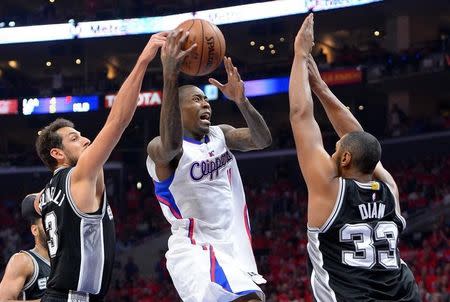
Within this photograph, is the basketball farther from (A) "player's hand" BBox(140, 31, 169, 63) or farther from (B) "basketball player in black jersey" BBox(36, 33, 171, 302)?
(B) "basketball player in black jersey" BBox(36, 33, 171, 302)

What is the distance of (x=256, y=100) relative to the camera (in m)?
23.7

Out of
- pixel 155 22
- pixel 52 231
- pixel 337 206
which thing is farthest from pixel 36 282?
pixel 155 22

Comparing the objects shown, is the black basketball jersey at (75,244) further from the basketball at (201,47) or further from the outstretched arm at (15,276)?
the basketball at (201,47)

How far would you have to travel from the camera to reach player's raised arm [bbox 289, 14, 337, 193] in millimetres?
4090

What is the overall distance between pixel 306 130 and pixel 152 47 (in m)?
1.04

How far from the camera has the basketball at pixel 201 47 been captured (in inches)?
199

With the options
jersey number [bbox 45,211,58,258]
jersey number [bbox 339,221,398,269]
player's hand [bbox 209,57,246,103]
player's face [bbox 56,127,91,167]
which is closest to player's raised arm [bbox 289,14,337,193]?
jersey number [bbox 339,221,398,269]

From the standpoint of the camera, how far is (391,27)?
77.2ft

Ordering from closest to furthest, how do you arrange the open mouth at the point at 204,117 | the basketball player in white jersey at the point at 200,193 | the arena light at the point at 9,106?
the basketball player in white jersey at the point at 200,193 < the open mouth at the point at 204,117 < the arena light at the point at 9,106

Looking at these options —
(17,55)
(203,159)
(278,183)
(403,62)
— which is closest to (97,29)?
(17,55)

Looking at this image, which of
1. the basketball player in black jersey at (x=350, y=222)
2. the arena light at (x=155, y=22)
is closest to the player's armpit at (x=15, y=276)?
the basketball player in black jersey at (x=350, y=222)

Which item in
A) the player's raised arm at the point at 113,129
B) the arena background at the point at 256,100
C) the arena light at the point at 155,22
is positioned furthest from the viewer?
the arena light at the point at 155,22

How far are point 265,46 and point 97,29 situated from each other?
5675mm

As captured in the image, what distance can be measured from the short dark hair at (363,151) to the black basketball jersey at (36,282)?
253 centimetres
